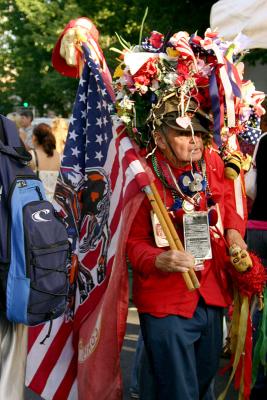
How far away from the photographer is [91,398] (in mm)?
3387

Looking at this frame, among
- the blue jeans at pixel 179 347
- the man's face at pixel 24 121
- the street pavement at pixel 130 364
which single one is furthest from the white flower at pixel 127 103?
the man's face at pixel 24 121

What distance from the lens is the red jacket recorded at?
3.03 metres

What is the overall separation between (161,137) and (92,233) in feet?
3.09

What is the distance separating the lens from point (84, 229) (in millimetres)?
3908

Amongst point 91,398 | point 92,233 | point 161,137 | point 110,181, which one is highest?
point 161,137

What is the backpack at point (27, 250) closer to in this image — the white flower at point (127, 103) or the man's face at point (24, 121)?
the white flower at point (127, 103)

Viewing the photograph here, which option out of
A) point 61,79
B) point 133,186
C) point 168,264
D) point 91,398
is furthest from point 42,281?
point 61,79

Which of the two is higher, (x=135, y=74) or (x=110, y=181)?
(x=135, y=74)

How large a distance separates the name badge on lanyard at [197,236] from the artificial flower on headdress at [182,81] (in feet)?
1.21

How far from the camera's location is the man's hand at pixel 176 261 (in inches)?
112

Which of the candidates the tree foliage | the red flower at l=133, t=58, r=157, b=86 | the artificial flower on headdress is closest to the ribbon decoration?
the artificial flower on headdress

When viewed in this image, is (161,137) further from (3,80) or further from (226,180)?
(3,80)

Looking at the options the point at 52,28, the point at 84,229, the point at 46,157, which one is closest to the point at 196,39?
the point at 84,229

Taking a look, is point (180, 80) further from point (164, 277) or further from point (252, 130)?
point (252, 130)
